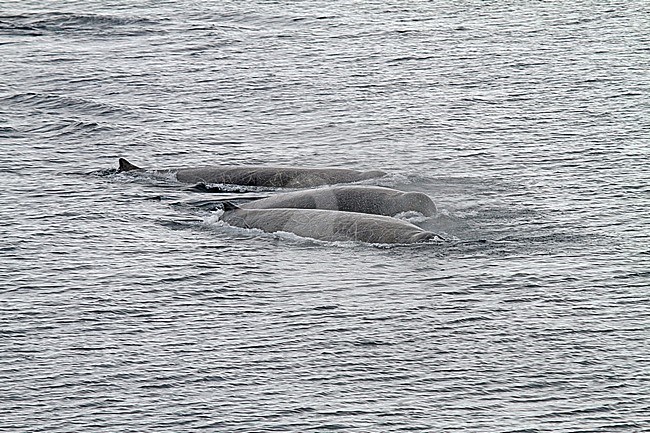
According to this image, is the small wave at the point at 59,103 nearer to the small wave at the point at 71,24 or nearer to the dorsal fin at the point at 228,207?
the small wave at the point at 71,24

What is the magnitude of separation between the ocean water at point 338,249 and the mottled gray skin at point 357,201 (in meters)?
0.59

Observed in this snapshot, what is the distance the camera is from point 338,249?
969 inches

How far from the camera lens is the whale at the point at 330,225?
2464 cm

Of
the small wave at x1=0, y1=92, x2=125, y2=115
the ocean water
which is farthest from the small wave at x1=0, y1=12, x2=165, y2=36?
the small wave at x1=0, y1=92, x2=125, y2=115

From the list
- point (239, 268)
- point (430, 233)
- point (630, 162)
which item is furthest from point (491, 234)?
point (630, 162)

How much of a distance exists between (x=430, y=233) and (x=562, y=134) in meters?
11.0

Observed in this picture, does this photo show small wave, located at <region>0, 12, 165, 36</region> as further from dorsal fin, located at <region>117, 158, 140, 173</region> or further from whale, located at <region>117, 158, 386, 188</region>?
whale, located at <region>117, 158, 386, 188</region>

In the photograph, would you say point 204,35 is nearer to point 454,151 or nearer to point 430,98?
point 430,98

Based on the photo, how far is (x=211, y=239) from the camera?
84.7ft

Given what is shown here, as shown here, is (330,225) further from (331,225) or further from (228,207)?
(228,207)

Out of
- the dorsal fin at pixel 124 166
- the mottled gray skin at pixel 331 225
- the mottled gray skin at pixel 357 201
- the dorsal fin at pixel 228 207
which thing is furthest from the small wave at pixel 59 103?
the mottled gray skin at pixel 331 225

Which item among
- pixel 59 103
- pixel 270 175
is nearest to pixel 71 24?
pixel 59 103

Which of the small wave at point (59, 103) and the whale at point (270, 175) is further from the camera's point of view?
the small wave at point (59, 103)

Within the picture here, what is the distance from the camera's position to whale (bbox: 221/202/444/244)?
24.6 m
